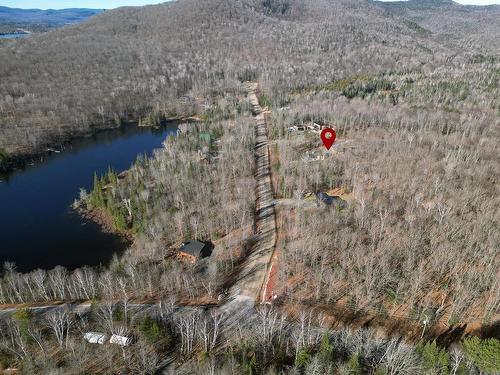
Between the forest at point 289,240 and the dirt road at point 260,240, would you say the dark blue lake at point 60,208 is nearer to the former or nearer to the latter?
the forest at point 289,240

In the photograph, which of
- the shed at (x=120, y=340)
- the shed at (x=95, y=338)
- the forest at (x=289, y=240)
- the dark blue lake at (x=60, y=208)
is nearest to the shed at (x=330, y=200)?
the forest at (x=289, y=240)

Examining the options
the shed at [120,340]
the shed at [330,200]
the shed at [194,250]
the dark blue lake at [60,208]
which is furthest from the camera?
the shed at [330,200]

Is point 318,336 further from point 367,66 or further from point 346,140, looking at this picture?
point 367,66

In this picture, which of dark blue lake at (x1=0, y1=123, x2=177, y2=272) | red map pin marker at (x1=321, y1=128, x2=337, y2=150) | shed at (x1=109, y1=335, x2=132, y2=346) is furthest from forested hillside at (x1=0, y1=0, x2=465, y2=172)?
shed at (x1=109, y1=335, x2=132, y2=346)

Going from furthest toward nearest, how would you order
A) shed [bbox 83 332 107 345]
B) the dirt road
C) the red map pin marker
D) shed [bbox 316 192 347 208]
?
the red map pin marker < shed [bbox 316 192 347 208] < the dirt road < shed [bbox 83 332 107 345]

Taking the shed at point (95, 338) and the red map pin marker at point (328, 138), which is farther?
the red map pin marker at point (328, 138)

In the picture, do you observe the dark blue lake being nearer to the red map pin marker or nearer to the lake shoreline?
the lake shoreline

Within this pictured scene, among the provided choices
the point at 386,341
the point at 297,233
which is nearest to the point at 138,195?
the point at 297,233
